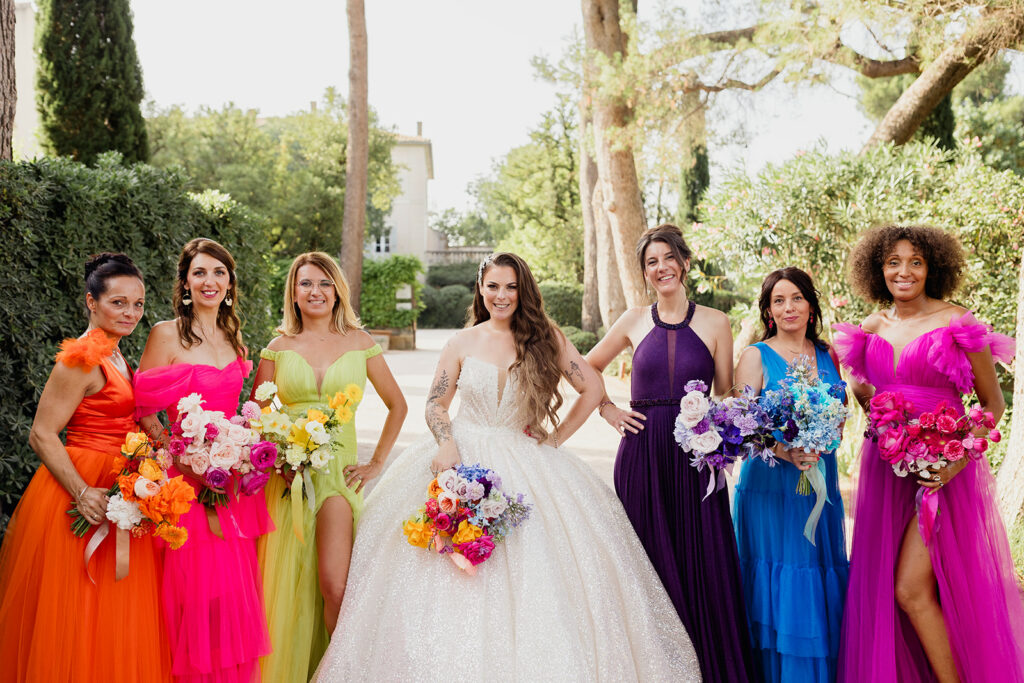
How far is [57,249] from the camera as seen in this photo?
17.8 ft

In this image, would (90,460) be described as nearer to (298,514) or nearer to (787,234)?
(298,514)

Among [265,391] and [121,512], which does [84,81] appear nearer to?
[265,391]

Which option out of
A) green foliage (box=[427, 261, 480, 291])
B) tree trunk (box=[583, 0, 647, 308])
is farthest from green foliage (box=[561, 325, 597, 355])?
green foliage (box=[427, 261, 480, 291])

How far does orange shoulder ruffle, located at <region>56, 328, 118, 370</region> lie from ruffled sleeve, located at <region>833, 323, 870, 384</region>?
3.35m

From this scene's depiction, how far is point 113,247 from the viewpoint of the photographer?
20.8ft

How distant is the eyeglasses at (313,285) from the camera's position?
4.05m

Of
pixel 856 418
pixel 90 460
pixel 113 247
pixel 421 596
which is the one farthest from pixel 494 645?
pixel 856 418

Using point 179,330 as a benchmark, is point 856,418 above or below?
below

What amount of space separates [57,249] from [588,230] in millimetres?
16265

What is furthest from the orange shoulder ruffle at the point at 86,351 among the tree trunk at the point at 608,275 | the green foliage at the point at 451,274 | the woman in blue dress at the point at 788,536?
the green foliage at the point at 451,274

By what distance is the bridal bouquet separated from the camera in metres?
3.26

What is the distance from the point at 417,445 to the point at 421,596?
878mm

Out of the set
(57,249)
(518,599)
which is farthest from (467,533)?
(57,249)

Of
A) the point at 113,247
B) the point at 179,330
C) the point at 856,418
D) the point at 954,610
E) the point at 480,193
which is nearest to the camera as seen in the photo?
the point at 954,610
